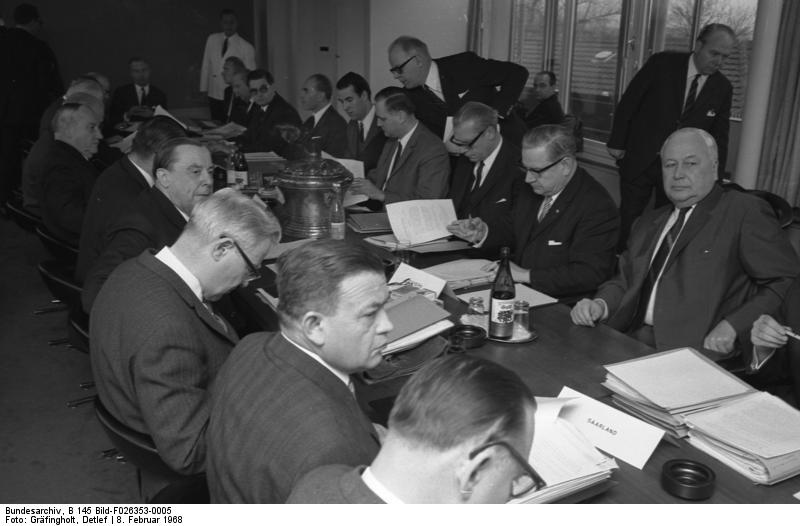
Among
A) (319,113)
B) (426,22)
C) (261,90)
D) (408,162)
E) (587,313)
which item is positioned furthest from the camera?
(426,22)

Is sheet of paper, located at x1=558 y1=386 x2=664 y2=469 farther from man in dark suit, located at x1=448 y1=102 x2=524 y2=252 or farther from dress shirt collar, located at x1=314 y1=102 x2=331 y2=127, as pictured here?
dress shirt collar, located at x1=314 y1=102 x2=331 y2=127

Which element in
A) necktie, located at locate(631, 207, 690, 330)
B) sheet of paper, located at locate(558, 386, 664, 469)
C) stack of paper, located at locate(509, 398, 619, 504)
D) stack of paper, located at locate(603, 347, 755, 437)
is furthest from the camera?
necktie, located at locate(631, 207, 690, 330)

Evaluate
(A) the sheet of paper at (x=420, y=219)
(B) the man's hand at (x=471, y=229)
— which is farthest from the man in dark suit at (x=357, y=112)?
(B) the man's hand at (x=471, y=229)

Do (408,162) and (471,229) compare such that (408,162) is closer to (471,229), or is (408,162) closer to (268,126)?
(471,229)

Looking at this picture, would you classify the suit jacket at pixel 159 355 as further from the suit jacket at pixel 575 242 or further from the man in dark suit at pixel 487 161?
the man in dark suit at pixel 487 161

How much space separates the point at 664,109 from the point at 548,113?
1673 mm

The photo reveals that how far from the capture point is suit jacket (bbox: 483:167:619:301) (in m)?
3.05

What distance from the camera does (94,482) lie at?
117 inches

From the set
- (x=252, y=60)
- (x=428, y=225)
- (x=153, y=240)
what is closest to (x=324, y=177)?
(x=428, y=225)

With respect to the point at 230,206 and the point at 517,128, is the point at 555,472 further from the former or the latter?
the point at 517,128

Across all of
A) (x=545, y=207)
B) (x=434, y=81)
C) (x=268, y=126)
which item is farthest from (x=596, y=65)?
(x=545, y=207)

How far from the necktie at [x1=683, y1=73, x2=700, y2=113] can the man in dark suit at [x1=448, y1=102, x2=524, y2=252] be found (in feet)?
6.12

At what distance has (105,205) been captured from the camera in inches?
131

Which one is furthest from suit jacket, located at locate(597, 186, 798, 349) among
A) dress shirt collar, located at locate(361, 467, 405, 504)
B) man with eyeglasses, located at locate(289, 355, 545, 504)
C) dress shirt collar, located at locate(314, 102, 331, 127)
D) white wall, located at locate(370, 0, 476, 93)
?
white wall, located at locate(370, 0, 476, 93)
